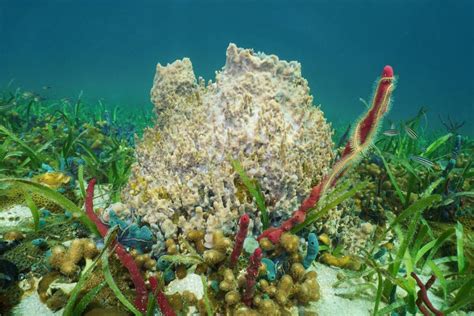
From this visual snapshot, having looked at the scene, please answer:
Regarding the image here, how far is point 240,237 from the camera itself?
211 centimetres

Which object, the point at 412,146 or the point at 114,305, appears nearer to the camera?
the point at 114,305

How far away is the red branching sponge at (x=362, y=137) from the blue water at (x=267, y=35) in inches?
3818

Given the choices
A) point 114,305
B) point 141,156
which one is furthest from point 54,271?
point 141,156

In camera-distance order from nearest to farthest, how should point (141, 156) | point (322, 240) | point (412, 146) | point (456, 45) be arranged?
point (322, 240)
point (141, 156)
point (412, 146)
point (456, 45)

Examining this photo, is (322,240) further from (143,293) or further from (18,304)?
(18,304)

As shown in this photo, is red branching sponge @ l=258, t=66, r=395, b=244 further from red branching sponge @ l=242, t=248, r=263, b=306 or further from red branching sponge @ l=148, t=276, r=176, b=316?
red branching sponge @ l=148, t=276, r=176, b=316

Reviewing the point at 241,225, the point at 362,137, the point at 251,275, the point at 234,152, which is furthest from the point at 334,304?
the point at 234,152

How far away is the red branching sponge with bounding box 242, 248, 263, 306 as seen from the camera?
201 cm

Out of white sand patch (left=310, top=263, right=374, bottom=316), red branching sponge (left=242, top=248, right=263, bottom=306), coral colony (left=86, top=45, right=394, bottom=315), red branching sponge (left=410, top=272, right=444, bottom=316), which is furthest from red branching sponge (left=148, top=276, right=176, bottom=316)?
red branching sponge (left=410, top=272, right=444, bottom=316)

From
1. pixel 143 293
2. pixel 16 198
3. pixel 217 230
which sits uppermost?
pixel 16 198

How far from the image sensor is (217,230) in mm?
2514

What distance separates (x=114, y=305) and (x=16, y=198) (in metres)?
2.27

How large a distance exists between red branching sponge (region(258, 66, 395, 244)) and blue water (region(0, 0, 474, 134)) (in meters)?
97.0

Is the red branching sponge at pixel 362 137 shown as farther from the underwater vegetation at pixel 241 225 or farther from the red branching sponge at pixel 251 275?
the red branching sponge at pixel 251 275
